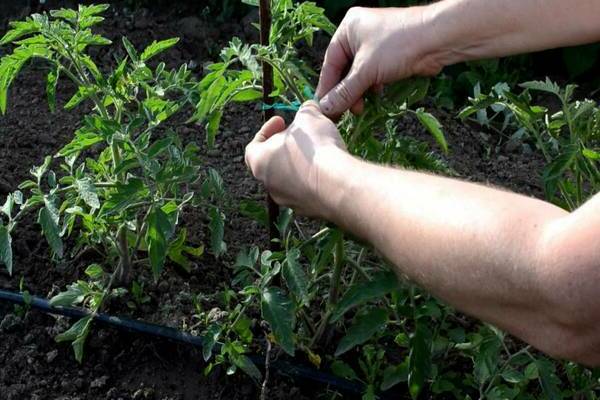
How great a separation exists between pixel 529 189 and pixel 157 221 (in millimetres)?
1431

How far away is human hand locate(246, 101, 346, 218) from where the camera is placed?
191 cm

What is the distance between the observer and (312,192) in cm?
191

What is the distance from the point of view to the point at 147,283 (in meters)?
2.86

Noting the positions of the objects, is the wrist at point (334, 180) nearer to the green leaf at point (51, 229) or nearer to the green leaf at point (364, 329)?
the green leaf at point (364, 329)

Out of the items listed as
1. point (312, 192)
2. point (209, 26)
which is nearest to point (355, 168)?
point (312, 192)

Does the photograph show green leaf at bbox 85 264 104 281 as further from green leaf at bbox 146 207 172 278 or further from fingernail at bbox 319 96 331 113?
fingernail at bbox 319 96 331 113

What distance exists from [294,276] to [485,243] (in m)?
0.84

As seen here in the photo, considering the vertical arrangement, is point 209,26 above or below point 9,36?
below

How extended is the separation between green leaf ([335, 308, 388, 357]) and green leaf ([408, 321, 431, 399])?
8 cm

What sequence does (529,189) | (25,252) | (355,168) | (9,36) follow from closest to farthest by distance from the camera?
(355,168) < (9,36) < (25,252) < (529,189)

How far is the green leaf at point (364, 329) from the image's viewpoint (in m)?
2.32

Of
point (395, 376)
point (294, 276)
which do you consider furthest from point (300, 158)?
point (395, 376)

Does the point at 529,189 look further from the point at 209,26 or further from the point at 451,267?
the point at 451,267

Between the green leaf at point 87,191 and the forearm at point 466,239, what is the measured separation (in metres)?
0.78
